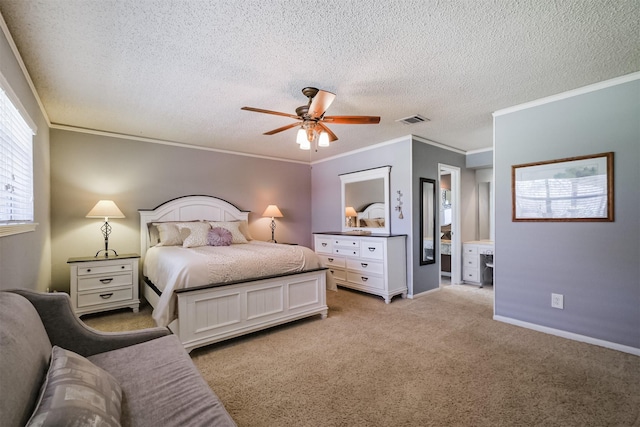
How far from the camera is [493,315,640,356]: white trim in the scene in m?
2.50

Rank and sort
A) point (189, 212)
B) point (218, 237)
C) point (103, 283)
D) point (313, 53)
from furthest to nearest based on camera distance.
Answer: point (189, 212), point (218, 237), point (103, 283), point (313, 53)

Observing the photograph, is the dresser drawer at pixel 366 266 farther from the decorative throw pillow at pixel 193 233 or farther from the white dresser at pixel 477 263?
the decorative throw pillow at pixel 193 233

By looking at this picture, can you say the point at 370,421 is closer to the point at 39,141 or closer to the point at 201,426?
the point at 201,426

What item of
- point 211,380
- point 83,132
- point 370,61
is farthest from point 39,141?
point 370,61

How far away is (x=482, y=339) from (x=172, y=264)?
3043mm

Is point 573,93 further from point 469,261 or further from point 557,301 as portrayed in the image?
point 469,261

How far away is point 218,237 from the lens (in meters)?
3.90

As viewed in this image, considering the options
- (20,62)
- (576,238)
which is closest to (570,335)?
(576,238)

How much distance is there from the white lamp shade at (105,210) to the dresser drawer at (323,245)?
2.94m

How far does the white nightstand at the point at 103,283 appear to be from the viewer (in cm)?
333

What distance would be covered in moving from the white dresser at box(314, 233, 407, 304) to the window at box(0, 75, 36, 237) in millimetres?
2925

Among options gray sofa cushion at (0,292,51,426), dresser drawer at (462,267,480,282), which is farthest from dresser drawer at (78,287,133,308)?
dresser drawer at (462,267,480,282)

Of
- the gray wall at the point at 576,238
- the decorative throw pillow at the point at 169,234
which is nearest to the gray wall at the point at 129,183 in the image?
the decorative throw pillow at the point at 169,234

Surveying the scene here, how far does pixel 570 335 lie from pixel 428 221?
2.18 meters
